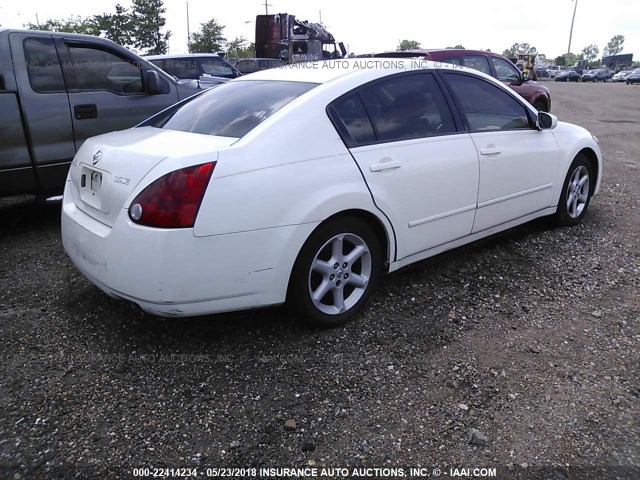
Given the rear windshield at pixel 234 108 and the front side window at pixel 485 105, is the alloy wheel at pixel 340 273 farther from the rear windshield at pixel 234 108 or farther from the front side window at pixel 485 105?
the front side window at pixel 485 105

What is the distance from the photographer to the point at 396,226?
3.18 metres

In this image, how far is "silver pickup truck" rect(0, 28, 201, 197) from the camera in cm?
445

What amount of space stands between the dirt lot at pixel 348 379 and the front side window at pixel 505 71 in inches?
286

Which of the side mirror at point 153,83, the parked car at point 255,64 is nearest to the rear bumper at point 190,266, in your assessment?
the side mirror at point 153,83

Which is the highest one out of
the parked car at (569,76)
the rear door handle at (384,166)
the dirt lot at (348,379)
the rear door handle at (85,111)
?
the rear door handle at (85,111)

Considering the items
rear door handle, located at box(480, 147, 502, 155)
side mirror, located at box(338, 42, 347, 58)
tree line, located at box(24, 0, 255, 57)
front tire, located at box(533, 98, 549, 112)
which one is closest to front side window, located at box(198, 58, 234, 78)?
front tire, located at box(533, 98, 549, 112)

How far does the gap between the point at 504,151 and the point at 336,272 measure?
1722 millimetres

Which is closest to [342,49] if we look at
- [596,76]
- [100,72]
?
[100,72]

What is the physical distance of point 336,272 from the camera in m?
3.01

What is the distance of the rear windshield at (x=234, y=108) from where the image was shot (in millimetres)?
2962

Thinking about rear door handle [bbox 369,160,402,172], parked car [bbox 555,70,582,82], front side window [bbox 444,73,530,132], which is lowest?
parked car [bbox 555,70,582,82]

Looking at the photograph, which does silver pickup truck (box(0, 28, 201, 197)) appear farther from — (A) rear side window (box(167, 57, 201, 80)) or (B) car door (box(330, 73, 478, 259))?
(A) rear side window (box(167, 57, 201, 80))

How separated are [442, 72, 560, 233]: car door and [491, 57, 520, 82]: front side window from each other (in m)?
6.40

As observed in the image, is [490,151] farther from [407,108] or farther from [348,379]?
[348,379]
